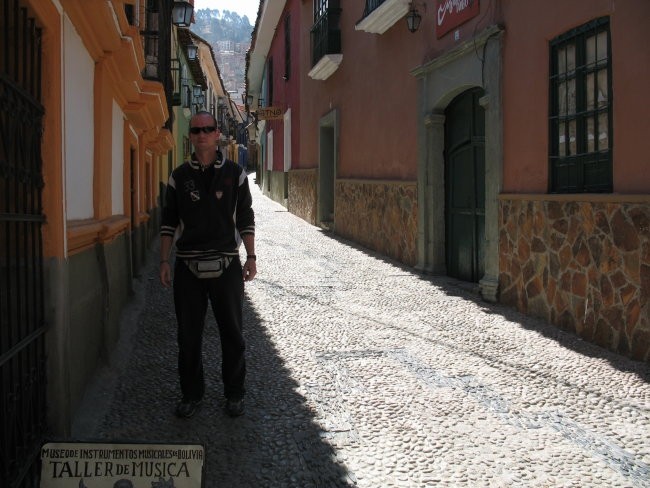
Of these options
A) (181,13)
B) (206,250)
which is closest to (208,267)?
(206,250)

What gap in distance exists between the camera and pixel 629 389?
420cm

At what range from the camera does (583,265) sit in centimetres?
543

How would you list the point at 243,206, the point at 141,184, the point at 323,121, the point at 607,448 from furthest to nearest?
1. the point at 323,121
2. the point at 141,184
3. the point at 243,206
4. the point at 607,448

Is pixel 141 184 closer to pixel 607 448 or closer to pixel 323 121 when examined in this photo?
pixel 323 121

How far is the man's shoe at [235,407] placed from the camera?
365 centimetres

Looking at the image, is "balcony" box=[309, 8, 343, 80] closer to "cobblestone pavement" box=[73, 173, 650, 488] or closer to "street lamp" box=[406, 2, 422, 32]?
"street lamp" box=[406, 2, 422, 32]

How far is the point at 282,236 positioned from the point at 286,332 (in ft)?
26.3

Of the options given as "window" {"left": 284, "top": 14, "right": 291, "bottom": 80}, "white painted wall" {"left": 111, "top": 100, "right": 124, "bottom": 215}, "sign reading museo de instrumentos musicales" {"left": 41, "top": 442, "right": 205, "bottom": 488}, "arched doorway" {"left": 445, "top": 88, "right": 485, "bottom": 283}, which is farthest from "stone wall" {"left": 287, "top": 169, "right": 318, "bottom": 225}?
"sign reading museo de instrumentos musicales" {"left": 41, "top": 442, "right": 205, "bottom": 488}

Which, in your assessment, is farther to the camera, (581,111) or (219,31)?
(219,31)

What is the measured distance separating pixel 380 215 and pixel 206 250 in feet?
25.2

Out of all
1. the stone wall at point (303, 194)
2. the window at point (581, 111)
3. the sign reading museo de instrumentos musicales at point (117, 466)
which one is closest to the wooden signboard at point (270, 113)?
the stone wall at point (303, 194)

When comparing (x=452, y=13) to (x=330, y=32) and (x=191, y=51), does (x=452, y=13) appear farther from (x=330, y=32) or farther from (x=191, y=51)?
(x=191, y=51)

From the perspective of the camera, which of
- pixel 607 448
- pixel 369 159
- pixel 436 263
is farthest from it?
pixel 369 159

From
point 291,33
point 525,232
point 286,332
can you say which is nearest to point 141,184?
point 286,332
